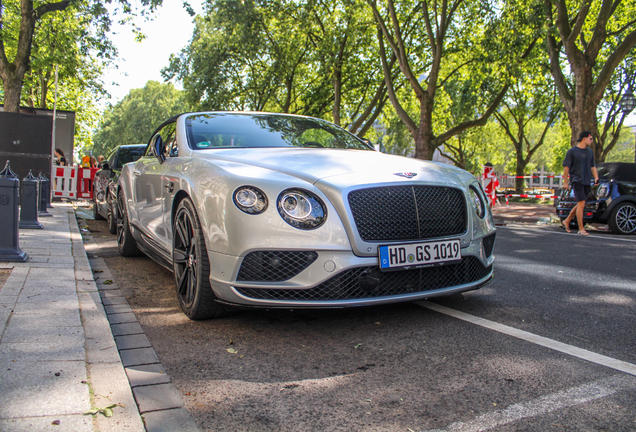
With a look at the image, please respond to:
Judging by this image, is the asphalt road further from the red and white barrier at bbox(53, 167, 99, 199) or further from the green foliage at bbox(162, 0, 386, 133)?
the green foliage at bbox(162, 0, 386, 133)

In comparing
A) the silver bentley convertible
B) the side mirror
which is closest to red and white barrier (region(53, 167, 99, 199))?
the side mirror

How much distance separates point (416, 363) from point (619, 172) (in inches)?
380

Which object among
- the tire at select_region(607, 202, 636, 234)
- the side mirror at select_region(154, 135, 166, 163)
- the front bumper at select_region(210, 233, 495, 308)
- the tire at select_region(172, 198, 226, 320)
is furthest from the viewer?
the tire at select_region(607, 202, 636, 234)

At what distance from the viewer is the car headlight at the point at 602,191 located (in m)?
10.9

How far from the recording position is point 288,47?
29594 millimetres

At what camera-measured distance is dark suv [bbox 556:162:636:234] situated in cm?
1067

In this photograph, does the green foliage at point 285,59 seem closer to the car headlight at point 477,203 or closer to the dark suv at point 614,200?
the dark suv at point 614,200

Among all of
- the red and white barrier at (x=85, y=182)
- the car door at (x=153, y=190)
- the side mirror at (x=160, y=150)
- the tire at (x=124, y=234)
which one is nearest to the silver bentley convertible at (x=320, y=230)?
the car door at (x=153, y=190)

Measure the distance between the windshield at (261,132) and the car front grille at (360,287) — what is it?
170 centimetres

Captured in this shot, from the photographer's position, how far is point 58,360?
9.14 feet

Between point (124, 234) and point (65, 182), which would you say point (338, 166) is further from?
point (65, 182)

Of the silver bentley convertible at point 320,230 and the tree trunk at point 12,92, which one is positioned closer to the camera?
the silver bentley convertible at point 320,230

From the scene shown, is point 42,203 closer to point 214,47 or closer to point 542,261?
point 542,261

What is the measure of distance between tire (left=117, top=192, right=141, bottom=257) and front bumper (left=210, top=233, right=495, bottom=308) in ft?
11.0
